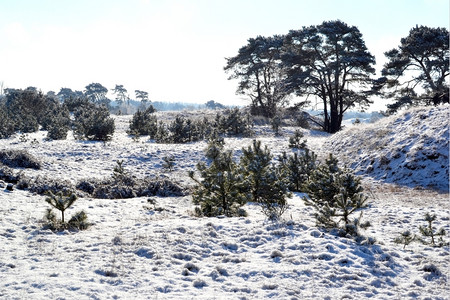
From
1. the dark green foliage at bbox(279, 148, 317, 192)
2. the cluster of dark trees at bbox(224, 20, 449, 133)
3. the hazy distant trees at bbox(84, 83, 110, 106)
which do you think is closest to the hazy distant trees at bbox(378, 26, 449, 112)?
the cluster of dark trees at bbox(224, 20, 449, 133)

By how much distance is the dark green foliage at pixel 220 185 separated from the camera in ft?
28.6

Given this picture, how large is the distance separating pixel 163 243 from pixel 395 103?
2476 cm

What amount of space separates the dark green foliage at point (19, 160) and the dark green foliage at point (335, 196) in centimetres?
1139

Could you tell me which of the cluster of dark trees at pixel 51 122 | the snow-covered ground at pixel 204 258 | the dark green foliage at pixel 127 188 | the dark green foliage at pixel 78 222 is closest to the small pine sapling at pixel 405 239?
the snow-covered ground at pixel 204 258

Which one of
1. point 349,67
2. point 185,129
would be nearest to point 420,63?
point 349,67

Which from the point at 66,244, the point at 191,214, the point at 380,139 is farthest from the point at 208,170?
the point at 380,139

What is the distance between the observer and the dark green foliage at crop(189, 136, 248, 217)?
8.71 m

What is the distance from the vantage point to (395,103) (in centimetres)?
2559

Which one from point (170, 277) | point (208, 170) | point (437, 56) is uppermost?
point (437, 56)

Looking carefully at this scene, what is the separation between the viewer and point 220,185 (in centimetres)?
873

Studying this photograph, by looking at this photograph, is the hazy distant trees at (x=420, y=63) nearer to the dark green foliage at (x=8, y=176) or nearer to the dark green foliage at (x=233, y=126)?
the dark green foliage at (x=233, y=126)

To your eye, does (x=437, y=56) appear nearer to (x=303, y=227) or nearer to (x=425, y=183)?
(x=425, y=183)

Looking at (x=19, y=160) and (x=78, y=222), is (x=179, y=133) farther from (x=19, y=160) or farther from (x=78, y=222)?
(x=78, y=222)

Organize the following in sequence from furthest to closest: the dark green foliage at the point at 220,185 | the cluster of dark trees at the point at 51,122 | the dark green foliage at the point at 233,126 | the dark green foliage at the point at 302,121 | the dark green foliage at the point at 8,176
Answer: the dark green foliage at the point at 302,121, the dark green foliage at the point at 233,126, the cluster of dark trees at the point at 51,122, the dark green foliage at the point at 8,176, the dark green foliage at the point at 220,185
